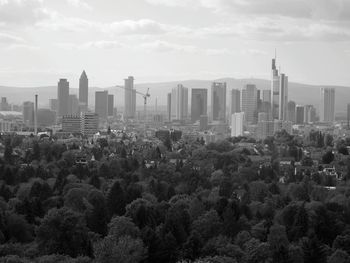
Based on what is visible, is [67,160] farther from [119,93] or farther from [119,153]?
[119,93]

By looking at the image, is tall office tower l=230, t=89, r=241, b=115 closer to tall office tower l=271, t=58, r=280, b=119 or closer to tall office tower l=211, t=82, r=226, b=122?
tall office tower l=211, t=82, r=226, b=122

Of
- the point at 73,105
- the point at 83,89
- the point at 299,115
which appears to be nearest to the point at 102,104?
the point at 73,105

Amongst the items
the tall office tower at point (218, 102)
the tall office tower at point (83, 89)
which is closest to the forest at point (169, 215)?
the tall office tower at point (218, 102)

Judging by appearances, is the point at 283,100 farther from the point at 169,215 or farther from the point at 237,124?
the point at 169,215

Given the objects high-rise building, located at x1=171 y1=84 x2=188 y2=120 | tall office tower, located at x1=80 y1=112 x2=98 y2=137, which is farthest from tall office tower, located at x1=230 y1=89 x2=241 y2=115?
tall office tower, located at x1=80 y1=112 x2=98 y2=137

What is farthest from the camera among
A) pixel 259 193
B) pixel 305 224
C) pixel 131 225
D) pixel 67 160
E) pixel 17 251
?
pixel 67 160

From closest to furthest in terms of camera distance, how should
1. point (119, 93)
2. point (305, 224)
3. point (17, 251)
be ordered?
point (17, 251) < point (305, 224) < point (119, 93)

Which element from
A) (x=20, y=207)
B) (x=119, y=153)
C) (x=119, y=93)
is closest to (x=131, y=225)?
(x=20, y=207)
